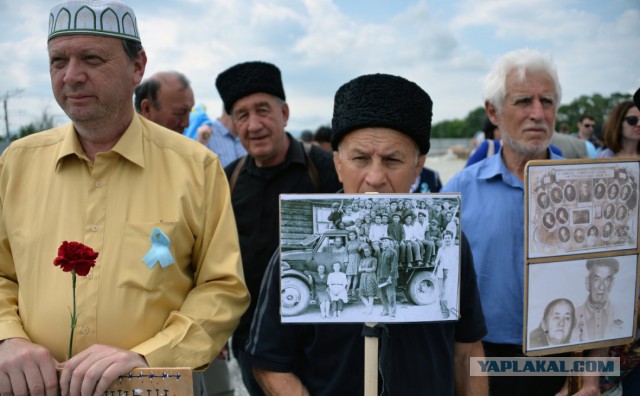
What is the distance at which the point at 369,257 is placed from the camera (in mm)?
1744

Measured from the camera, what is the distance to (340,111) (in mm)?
2092

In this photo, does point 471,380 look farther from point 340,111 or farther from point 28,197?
point 28,197

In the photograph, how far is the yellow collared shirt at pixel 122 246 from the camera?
6.45 ft

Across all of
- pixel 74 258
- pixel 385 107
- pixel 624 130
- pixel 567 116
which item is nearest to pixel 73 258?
pixel 74 258

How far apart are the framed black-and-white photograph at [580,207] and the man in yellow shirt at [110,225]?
1.21m

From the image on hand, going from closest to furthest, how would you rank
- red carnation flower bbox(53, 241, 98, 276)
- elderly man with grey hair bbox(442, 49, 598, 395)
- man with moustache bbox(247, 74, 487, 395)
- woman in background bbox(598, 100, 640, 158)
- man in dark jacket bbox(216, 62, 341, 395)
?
red carnation flower bbox(53, 241, 98, 276)
man with moustache bbox(247, 74, 487, 395)
elderly man with grey hair bbox(442, 49, 598, 395)
man in dark jacket bbox(216, 62, 341, 395)
woman in background bbox(598, 100, 640, 158)

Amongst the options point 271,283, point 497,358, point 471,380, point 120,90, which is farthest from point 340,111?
point 497,358

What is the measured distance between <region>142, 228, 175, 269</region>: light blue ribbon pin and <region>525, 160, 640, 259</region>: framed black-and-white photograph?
54.7 inches

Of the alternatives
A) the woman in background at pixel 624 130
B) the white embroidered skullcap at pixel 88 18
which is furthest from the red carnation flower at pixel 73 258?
the woman in background at pixel 624 130

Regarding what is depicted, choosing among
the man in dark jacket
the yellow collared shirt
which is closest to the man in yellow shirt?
the yellow collared shirt

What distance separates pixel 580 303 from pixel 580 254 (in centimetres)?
20

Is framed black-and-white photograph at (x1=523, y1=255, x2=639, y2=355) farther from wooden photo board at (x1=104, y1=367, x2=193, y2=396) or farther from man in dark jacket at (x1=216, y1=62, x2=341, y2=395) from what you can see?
man in dark jacket at (x1=216, y1=62, x2=341, y2=395)

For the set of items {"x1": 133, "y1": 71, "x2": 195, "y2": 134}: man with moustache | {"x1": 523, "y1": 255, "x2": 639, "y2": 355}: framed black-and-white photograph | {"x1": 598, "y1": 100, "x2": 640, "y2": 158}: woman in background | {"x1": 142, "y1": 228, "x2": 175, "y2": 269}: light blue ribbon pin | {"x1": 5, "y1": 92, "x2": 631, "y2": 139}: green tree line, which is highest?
{"x1": 5, "y1": 92, "x2": 631, "y2": 139}: green tree line

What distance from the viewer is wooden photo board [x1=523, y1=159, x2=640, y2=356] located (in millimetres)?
2125
